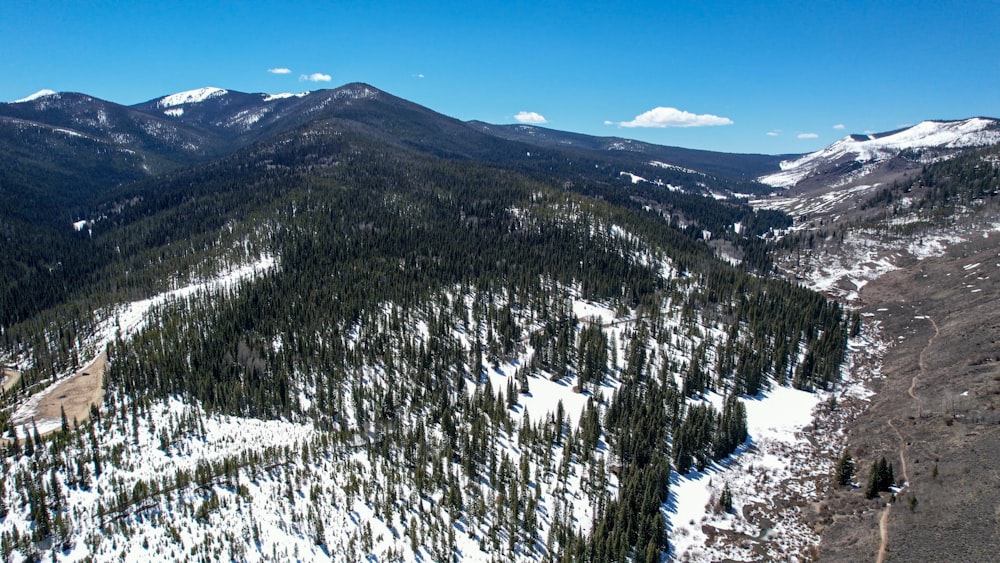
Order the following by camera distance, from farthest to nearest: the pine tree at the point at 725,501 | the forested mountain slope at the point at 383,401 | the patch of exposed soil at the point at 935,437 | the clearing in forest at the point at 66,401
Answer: the clearing in forest at the point at 66,401, the pine tree at the point at 725,501, the forested mountain slope at the point at 383,401, the patch of exposed soil at the point at 935,437

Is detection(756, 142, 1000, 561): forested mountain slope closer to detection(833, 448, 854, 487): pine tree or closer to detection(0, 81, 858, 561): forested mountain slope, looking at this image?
detection(833, 448, 854, 487): pine tree

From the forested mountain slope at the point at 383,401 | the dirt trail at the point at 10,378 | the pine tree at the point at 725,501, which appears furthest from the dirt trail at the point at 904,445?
the dirt trail at the point at 10,378

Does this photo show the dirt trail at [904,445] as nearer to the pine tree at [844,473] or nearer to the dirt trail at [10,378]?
the pine tree at [844,473]

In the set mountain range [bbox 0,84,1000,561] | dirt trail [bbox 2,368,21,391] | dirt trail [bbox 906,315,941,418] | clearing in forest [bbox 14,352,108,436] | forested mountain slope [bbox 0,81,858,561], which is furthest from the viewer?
dirt trail [bbox 2,368,21,391]

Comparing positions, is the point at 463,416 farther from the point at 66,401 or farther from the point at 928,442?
the point at 928,442

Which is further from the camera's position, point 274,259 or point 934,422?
point 274,259

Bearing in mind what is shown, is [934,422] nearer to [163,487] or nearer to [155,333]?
[163,487]

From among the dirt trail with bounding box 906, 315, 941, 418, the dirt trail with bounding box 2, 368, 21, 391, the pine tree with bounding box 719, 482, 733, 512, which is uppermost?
the dirt trail with bounding box 906, 315, 941, 418

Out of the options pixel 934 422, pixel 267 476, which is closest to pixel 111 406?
pixel 267 476

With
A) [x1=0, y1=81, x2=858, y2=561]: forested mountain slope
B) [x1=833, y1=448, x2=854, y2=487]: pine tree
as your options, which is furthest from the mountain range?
[x1=833, y1=448, x2=854, y2=487]: pine tree

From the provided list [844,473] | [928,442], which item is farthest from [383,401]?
[928,442]

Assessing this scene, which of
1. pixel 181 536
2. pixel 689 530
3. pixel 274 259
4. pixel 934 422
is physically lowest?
pixel 689 530
